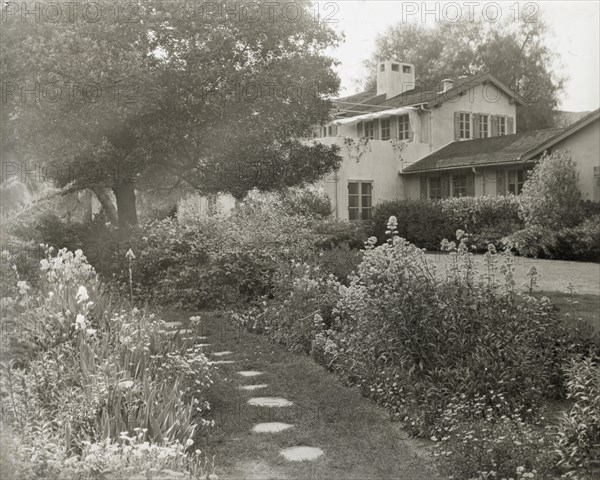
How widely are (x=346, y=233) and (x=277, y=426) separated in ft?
38.7

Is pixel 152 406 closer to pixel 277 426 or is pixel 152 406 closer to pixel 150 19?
pixel 277 426

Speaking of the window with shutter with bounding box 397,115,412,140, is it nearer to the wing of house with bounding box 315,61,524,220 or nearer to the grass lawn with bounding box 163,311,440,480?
the wing of house with bounding box 315,61,524,220

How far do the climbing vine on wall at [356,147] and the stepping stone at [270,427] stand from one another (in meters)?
16.8

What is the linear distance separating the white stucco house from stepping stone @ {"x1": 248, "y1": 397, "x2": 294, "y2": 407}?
589 inches

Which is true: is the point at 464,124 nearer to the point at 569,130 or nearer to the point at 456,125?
the point at 456,125

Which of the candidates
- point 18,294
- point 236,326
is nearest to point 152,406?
point 18,294

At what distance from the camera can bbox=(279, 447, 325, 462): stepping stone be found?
4809 mm

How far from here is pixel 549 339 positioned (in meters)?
6.27

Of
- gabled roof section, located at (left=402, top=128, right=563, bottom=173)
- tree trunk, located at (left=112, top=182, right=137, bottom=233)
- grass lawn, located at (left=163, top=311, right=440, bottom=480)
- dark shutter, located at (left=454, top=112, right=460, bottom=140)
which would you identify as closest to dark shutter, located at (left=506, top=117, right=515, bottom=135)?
dark shutter, located at (left=454, top=112, right=460, bottom=140)

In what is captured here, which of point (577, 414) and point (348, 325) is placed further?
point (348, 325)

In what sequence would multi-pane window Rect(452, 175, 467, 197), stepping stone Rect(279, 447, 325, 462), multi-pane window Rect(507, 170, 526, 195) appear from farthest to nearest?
multi-pane window Rect(452, 175, 467, 197) → multi-pane window Rect(507, 170, 526, 195) → stepping stone Rect(279, 447, 325, 462)

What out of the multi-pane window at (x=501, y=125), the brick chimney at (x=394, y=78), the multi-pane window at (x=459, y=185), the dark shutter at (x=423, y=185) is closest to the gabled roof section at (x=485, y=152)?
the dark shutter at (x=423, y=185)

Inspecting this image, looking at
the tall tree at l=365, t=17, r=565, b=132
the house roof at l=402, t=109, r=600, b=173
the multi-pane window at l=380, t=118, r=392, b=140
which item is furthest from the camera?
the tall tree at l=365, t=17, r=565, b=132

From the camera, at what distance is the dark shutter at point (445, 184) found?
23641mm
